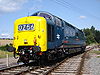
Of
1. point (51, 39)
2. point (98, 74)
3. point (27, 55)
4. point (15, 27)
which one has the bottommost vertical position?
point (98, 74)

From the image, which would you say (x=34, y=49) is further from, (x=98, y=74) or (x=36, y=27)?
(x=98, y=74)

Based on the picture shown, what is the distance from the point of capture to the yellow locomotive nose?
41.4 ft

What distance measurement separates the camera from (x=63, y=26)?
55.7 ft

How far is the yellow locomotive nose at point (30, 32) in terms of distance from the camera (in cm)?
1263

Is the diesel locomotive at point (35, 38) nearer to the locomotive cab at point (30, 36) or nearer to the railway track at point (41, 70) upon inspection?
the locomotive cab at point (30, 36)

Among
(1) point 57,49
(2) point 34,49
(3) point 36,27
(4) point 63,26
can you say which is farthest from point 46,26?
(4) point 63,26

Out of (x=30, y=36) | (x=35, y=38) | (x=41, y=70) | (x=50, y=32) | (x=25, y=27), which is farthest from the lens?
(x=50, y=32)

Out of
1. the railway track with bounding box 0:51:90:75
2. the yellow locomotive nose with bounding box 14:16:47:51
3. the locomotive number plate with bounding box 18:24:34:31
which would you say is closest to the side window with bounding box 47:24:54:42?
the yellow locomotive nose with bounding box 14:16:47:51

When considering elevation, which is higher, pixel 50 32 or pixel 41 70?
pixel 50 32

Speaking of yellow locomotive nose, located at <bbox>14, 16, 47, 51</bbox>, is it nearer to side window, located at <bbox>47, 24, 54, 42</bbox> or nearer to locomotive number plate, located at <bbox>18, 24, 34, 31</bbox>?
locomotive number plate, located at <bbox>18, 24, 34, 31</bbox>

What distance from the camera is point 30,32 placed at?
12961mm

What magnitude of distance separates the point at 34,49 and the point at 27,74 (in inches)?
87.4

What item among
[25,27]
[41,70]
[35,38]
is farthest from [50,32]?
[41,70]

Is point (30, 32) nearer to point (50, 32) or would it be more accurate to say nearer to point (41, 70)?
point (50, 32)
